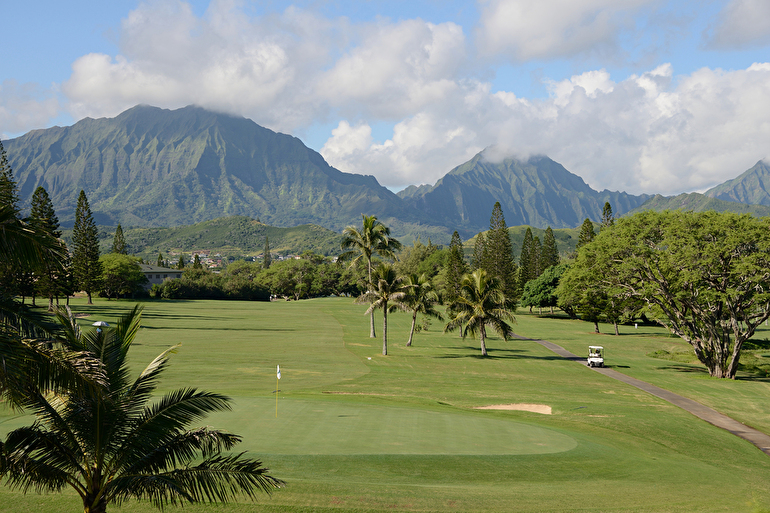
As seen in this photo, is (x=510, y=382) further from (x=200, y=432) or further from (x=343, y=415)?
(x=200, y=432)

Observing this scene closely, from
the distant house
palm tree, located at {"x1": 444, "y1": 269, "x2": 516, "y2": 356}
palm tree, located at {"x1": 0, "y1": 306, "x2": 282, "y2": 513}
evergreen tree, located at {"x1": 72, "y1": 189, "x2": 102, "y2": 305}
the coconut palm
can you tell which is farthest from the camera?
the distant house

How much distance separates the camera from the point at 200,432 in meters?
9.02

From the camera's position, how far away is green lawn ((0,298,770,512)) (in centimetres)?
1184

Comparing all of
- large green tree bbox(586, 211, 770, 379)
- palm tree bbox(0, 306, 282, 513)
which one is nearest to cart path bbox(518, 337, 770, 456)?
large green tree bbox(586, 211, 770, 379)

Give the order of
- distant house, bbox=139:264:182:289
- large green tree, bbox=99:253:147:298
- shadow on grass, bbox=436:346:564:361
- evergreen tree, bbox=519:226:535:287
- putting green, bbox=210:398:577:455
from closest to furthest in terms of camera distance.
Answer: putting green, bbox=210:398:577:455 < shadow on grass, bbox=436:346:564:361 < large green tree, bbox=99:253:147:298 < evergreen tree, bbox=519:226:535:287 < distant house, bbox=139:264:182:289

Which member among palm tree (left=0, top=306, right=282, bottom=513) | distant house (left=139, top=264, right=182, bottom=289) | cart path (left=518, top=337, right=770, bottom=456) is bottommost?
cart path (left=518, top=337, right=770, bottom=456)

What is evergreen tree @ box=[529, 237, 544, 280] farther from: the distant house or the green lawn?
the distant house

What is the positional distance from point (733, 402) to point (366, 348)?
1090 inches

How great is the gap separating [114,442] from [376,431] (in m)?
9.66

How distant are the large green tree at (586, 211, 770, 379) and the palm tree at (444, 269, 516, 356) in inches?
337

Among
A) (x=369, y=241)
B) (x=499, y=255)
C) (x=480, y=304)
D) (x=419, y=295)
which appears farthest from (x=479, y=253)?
(x=480, y=304)

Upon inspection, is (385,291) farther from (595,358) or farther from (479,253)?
(479,253)

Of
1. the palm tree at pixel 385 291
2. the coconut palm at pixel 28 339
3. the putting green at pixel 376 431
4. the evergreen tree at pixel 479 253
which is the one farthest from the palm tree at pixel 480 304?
the evergreen tree at pixel 479 253

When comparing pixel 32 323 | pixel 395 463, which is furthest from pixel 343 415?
pixel 32 323
